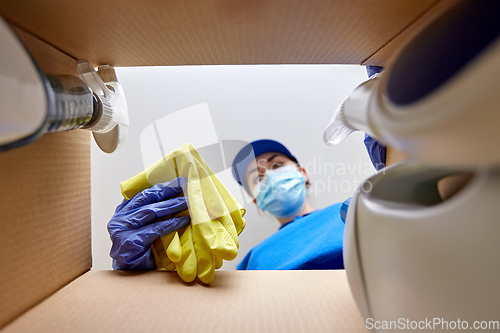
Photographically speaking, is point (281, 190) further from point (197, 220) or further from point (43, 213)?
point (43, 213)

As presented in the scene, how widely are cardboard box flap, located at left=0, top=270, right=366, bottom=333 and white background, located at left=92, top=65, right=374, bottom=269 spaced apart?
0.88 ft

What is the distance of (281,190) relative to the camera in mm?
1114

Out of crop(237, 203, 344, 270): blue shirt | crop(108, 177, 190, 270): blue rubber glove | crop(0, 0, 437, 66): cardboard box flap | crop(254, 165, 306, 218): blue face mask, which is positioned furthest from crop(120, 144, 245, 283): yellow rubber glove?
crop(254, 165, 306, 218): blue face mask

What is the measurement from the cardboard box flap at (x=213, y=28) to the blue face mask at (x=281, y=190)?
648mm

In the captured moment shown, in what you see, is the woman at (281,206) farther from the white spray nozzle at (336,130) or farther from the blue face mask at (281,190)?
the white spray nozzle at (336,130)

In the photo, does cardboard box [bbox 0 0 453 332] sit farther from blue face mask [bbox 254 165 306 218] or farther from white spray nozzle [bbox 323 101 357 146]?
blue face mask [bbox 254 165 306 218]

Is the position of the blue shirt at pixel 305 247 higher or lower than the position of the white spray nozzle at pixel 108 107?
lower

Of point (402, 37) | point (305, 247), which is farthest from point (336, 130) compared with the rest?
point (305, 247)

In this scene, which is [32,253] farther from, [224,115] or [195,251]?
[224,115]

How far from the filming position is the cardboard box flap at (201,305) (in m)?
A: 0.34

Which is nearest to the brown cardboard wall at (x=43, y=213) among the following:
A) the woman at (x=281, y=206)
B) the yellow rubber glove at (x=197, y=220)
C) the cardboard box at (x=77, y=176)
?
the cardboard box at (x=77, y=176)

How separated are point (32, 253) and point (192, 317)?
22 cm

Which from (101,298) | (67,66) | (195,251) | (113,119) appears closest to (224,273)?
(195,251)

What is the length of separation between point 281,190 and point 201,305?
74 cm
